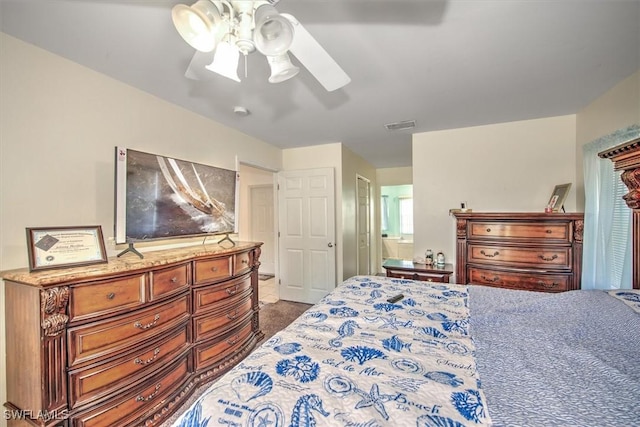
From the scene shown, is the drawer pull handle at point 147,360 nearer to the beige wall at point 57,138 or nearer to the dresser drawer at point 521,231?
the beige wall at point 57,138

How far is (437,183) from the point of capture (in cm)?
323

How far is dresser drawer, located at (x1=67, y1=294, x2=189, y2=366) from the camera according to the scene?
1.29m

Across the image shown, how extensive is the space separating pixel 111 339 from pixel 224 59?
1624 millimetres

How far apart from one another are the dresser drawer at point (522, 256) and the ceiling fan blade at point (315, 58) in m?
2.26

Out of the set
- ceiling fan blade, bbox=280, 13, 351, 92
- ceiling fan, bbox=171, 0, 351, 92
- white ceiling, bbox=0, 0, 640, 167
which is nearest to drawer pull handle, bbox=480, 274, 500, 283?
white ceiling, bbox=0, 0, 640, 167

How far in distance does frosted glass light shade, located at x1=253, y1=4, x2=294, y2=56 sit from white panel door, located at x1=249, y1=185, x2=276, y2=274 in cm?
462

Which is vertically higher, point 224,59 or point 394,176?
point 394,176

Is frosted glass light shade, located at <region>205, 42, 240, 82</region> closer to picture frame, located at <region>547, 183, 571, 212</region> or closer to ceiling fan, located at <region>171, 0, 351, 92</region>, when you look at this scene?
ceiling fan, located at <region>171, 0, 351, 92</region>

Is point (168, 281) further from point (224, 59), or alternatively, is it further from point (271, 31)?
point (271, 31)

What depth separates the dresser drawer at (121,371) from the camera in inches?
50.7

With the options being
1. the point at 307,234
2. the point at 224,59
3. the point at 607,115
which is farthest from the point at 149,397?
the point at 607,115

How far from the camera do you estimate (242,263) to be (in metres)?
2.36

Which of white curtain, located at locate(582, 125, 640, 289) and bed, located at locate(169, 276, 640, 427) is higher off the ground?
white curtain, located at locate(582, 125, 640, 289)

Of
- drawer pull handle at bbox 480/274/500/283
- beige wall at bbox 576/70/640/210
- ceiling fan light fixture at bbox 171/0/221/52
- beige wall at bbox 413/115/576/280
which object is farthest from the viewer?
beige wall at bbox 413/115/576/280
